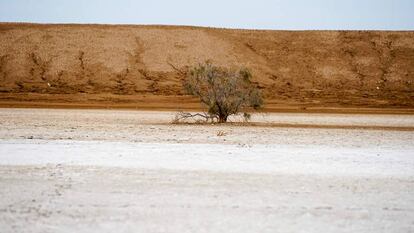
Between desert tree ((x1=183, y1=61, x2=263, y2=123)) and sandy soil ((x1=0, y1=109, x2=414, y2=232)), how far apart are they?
9855 millimetres

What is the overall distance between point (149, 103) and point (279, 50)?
26365mm

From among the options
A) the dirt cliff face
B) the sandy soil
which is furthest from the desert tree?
the dirt cliff face

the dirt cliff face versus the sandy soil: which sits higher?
the dirt cliff face

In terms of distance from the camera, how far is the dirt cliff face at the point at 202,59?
49312mm

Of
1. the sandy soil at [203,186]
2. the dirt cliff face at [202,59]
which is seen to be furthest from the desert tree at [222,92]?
the dirt cliff face at [202,59]

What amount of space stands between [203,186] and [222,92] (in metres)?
17.4

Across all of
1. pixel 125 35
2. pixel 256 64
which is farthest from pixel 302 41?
pixel 125 35

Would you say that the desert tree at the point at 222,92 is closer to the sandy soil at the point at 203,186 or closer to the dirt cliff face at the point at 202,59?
the sandy soil at the point at 203,186

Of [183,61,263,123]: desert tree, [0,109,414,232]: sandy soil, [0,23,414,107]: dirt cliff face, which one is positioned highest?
[0,23,414,107]: dirt cliff face

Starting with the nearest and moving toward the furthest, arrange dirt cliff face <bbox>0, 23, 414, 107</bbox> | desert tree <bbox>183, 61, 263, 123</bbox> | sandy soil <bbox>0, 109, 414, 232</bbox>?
sandy soil <bbox>0, 109, 414, 232</bbox> → desert tree <bbox>183, 61, 263, 123</bbox> → dirt cliff face <bbox>0, 23, 414, 107</bbox>

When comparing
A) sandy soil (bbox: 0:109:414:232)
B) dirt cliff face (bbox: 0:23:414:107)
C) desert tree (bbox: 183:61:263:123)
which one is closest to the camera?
sandy soil (bbox: 0:109:414:232)

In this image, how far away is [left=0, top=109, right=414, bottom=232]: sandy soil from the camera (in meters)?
6.58

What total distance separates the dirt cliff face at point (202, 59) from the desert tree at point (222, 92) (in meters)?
17.0

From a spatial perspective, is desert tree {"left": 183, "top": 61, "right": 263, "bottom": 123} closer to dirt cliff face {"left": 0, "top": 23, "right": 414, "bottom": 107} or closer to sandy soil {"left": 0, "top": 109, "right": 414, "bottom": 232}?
sandy soil {"left": 0, "top": 109, "right": 414, "bottom": 232}
